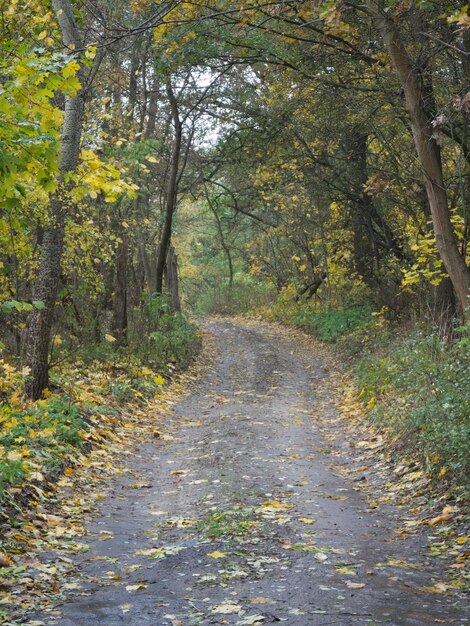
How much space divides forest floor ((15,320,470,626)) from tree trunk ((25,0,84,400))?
6.33 ft

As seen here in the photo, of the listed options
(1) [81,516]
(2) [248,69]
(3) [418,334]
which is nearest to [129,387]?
(3) [418,334]

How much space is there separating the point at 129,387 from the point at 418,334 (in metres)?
5.48

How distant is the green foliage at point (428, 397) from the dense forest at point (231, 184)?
4cm

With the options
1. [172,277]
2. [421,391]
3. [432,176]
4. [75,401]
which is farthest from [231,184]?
[421,391]

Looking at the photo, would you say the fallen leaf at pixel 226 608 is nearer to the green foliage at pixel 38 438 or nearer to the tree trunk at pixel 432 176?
the green foliage at pixel 38 438

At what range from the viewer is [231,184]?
29.7m

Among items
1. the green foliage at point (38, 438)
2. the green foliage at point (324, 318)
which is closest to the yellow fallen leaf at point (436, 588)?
the green foliage at point (38, 438)

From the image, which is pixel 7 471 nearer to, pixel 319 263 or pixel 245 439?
pixel 245 439

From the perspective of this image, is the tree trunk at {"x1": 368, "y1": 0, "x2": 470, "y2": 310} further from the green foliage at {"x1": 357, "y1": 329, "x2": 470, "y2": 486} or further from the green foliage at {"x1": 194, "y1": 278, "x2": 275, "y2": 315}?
the green foliage at {"x1": 194, "y1": 278, "x2": 275, "y2": 315}

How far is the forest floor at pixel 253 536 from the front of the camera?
4.62m

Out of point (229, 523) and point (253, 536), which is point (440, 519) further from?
point (229, 523)

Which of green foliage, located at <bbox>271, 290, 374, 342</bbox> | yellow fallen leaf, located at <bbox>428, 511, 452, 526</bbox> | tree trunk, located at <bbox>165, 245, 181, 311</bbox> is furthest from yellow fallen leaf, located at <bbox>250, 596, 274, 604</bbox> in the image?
tree trunk, located at <bbox>165, 245, 181, 311</bbox>

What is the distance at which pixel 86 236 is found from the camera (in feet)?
47.0

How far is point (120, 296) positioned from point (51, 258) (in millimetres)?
6172
